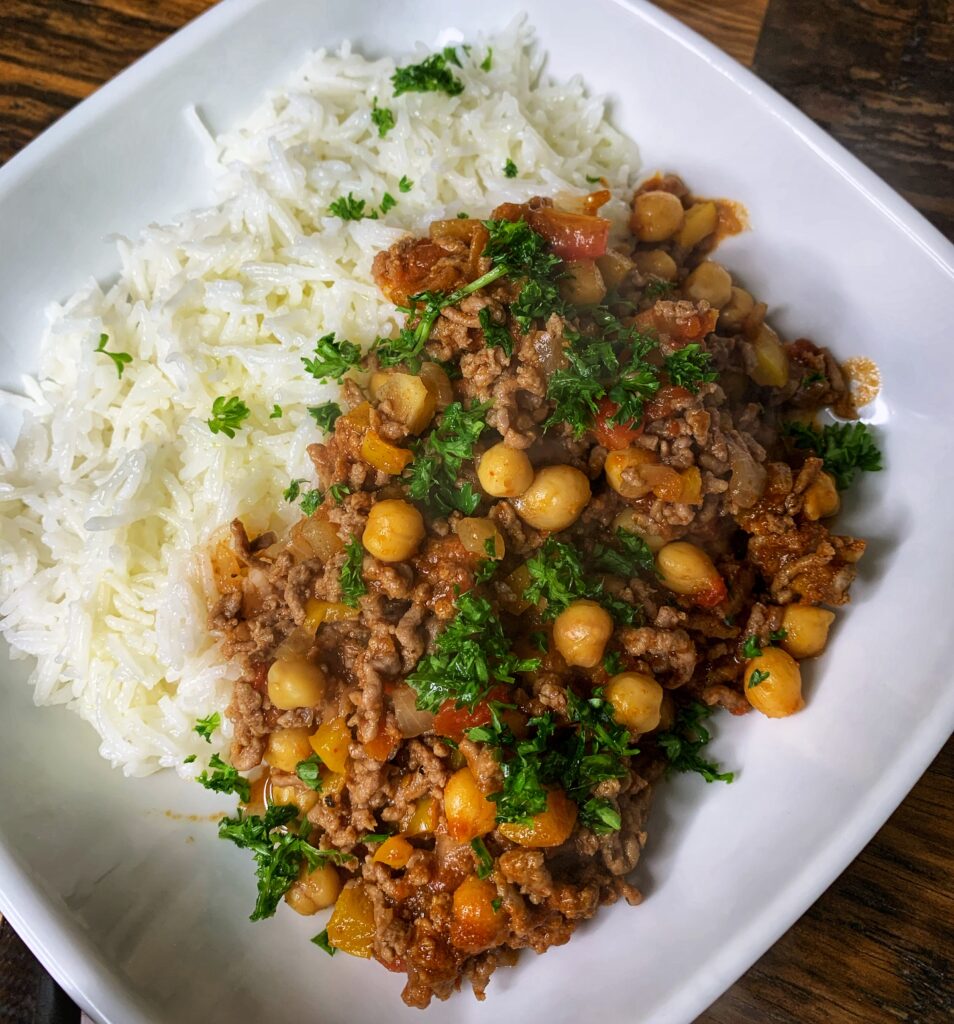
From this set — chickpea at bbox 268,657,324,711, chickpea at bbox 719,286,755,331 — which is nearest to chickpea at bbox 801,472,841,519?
chickpea at bbox 719,286,755,331

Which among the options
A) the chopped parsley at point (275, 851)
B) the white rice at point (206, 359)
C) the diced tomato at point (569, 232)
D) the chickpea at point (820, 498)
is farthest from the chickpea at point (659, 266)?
the chopped parsley at point (275, 851)

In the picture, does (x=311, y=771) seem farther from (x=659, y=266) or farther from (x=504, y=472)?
(x=659, y=266)

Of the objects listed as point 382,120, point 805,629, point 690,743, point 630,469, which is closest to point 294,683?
point 630,469

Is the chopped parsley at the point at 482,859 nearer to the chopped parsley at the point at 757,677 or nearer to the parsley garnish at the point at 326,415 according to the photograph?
the chopped parsley at the point at 757,677

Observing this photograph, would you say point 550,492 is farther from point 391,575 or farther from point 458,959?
point 458,959

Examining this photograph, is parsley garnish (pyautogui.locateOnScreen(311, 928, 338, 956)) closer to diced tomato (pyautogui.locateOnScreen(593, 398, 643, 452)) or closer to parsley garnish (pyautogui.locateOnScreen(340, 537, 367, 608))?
parsley garnish (pyautogui.locateOnScreen(340, 537, 367, 608))

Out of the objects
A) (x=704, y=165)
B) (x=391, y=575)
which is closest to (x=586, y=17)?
(x=704, y=165)
